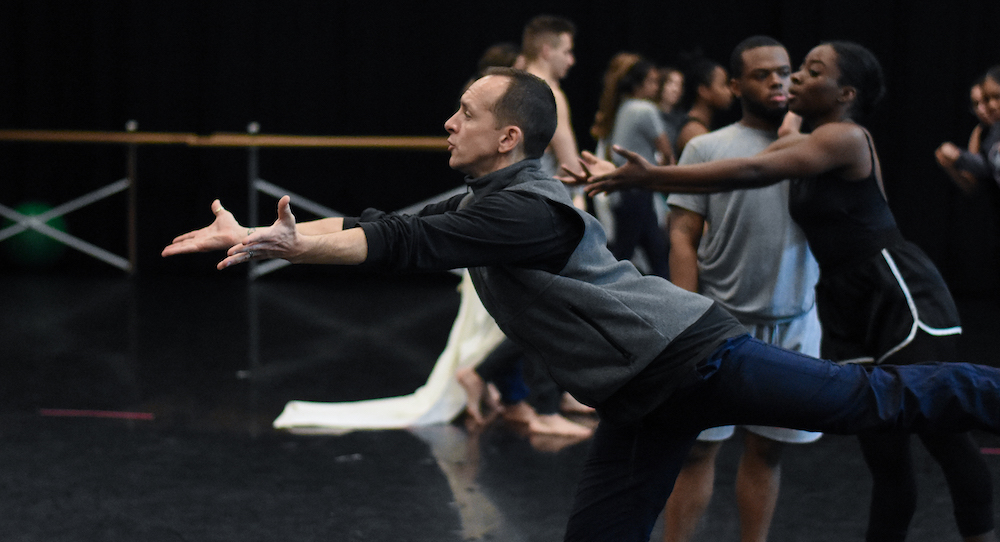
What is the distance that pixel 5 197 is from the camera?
877cm

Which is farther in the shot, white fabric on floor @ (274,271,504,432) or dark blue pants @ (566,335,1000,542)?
white fabric on floor @ (274,271,504,432)

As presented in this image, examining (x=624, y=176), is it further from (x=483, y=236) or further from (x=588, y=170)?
(x=483, y=236)

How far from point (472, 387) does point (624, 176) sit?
6.77 ft

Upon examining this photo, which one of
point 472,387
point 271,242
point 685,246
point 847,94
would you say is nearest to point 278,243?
point 271,242

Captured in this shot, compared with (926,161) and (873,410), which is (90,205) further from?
(873,410)

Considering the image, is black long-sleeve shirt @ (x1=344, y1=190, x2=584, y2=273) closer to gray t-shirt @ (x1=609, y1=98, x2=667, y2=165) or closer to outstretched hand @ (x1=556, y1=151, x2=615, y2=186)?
outstretched hand @ (x1=556, y1=151, x2=615, y2=186)

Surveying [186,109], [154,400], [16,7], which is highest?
[16,7]

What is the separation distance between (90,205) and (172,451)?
535 cm

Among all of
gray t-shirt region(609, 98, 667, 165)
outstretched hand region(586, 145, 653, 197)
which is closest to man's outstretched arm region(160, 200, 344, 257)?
outstretched hand region(586, 145, 653, 197)

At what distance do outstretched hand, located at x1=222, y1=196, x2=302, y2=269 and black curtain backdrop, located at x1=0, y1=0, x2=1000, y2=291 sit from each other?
6.67m

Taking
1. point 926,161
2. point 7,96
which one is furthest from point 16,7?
point 926,161

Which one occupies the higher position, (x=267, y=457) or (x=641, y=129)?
(x=641, y=129)

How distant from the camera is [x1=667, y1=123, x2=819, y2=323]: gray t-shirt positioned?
275cm

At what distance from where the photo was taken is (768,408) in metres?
2.11
